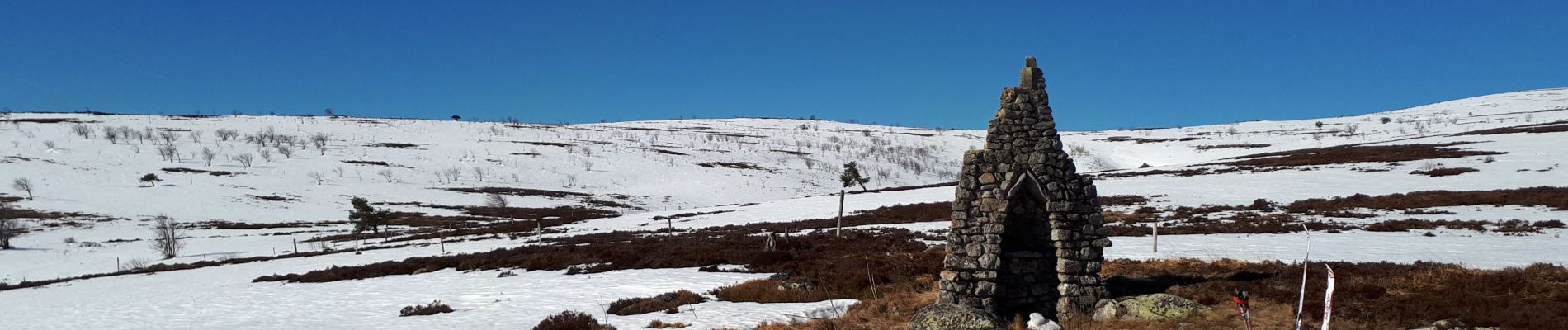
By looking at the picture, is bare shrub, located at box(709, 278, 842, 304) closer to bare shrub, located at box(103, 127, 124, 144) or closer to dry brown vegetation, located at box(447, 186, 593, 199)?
dry brown vegetation, located at box(447, 186, 593, 199)

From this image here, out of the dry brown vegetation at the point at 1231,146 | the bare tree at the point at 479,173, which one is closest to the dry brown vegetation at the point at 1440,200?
the dry brown vegetation at the point at 1231,146

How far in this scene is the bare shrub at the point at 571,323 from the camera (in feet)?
48.6

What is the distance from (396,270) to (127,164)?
100 meters

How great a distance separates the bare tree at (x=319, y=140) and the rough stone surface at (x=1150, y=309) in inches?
5298

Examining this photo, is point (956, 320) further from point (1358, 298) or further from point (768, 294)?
point (768, 294)

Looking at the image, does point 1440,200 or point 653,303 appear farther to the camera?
point 1440,200

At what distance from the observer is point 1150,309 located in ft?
38.7

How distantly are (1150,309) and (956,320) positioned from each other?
130 inches

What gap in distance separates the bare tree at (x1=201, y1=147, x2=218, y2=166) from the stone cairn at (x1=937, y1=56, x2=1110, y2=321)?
127 m

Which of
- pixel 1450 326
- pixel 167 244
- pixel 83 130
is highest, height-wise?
pixel 83 130

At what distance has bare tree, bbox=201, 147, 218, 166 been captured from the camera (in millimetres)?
106575

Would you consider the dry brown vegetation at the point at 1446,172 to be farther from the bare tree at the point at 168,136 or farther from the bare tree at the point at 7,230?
the bare tree at the point at 168,136

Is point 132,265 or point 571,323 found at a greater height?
point 571,323

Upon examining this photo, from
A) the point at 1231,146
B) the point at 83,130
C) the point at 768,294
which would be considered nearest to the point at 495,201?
the point at 768,294
